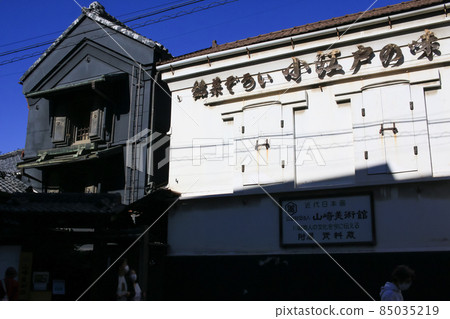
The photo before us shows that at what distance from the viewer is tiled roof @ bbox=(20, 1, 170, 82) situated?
17.4 m

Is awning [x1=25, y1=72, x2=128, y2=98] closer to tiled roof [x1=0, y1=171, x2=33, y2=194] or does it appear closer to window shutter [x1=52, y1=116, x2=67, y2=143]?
window shutter [x1=52, y1=116, x2=67, y2=143]

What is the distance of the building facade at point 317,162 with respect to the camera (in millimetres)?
11266

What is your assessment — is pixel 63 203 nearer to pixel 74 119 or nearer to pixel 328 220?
pixel 74 119

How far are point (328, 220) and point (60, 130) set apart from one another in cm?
1181

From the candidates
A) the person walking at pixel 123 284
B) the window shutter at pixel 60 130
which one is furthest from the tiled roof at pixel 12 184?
the person walking at pixel 123 284

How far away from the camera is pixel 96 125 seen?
1714 cm

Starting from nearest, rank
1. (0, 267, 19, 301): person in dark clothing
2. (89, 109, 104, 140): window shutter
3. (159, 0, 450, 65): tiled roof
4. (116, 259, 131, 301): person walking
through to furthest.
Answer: (0, 267, 19, 301): person in dark clothing, (116, 259, 131, 301): person walking, (159, 0, 450, 65): tiled roof, (89, 109, 104, 140): window shutter

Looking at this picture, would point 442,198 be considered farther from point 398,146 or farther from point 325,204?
point 325,204


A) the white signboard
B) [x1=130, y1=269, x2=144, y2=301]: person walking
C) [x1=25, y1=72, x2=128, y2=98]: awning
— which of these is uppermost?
[x1=25, y1=72, x2=128, y2=98]: awning

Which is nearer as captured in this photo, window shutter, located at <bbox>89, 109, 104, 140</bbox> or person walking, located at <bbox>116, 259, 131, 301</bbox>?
person walking, located at <bbox>116, 259, 131, 301</bbox>

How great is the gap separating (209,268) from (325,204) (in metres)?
4.10

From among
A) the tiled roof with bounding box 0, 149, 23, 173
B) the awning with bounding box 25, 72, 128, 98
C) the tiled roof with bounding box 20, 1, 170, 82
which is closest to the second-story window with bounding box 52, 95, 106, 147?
the awning with bounding box 25, 72, 128, 98

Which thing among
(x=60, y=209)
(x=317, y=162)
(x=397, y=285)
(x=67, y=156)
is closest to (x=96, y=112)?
(x=67, y=156)

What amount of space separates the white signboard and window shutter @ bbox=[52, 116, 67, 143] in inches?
399
